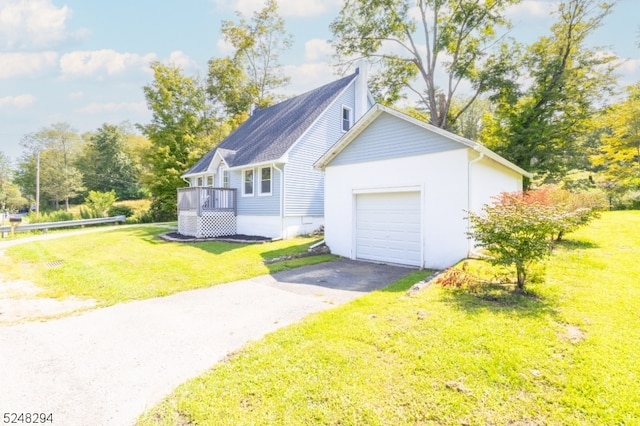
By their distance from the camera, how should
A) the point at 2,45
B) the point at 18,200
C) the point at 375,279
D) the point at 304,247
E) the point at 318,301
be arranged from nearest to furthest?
the point at 318,301 < the point at 375,279 < the point at 304,247 < the point at 2,45 < the point at 18,200

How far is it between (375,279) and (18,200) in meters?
55.0

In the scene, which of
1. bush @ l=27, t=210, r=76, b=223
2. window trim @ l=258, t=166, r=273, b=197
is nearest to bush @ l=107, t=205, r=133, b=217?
bush @ l=27, t=210, r=76, b=223

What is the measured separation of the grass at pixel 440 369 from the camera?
Result: 9.09 ft

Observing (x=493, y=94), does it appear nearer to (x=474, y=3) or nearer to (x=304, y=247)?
(x=474, y=3)

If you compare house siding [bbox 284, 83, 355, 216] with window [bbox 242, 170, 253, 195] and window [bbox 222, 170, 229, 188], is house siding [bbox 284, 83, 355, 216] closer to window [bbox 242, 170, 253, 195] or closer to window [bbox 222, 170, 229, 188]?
window [bbox 242, 170, 253, 195]

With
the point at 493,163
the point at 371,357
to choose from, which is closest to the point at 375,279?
the point at 371,357

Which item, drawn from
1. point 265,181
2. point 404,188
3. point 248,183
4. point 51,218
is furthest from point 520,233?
point 51,218

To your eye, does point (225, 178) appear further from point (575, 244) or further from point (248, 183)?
point (575, 244)

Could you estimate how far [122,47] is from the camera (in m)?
23.3

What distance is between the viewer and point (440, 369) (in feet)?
11.1

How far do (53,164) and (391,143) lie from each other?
47236 mm

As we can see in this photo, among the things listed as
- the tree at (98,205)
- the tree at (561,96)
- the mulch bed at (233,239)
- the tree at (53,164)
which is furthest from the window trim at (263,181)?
the tree at (53,164)

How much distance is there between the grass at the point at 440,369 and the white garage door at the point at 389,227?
12.4ft

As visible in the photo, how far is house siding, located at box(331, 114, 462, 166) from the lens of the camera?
8469mm
